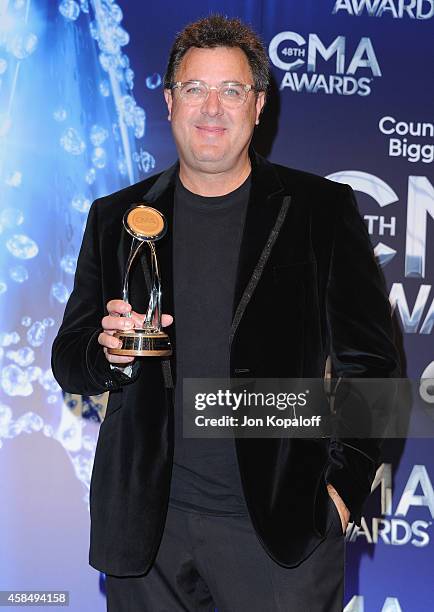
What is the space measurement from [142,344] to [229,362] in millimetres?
274

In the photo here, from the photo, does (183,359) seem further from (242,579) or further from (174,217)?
(242,579)

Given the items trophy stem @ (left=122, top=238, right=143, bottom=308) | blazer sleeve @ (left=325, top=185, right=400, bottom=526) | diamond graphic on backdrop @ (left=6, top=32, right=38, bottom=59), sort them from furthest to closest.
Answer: diamond graphic on backdrop @ (left=6, top=32, right=38, bottom=59)
blazer sleeve @ (left=325, top=185, right=400, bottom=526)
trophy stem @ (left=122, top=238, right=143, bottom=308)

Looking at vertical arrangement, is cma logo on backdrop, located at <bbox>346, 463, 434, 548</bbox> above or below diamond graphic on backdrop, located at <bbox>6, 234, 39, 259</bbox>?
below

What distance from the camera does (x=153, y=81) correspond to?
11.0ft

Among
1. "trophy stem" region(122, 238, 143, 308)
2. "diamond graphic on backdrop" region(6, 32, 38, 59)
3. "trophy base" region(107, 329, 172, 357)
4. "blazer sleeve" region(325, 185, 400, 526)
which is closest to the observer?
"trophy base" region(107, 329, 172, 357)

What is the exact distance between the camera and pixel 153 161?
3.38 m

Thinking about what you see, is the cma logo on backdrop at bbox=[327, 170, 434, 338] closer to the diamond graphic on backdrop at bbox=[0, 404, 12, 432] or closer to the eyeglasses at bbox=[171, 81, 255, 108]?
the eyeglasses at bbox=[171, 81, 255, 108]

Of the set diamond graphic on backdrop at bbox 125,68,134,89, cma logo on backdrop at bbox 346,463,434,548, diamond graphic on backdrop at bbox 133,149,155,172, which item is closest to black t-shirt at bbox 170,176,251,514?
diamond graphic on backdrop at bbox 133,149,155,172

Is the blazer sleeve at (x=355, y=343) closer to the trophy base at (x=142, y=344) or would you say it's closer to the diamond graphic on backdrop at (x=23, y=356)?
the trophy base at (x=142, y=344)

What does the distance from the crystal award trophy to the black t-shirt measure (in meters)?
0.11

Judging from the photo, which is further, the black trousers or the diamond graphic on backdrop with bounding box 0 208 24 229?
the diamond graphic on backdrop with bounding box 0 208 24 229

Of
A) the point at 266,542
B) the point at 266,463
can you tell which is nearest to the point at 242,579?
the point at 266,542

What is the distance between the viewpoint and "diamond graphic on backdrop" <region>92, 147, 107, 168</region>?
3348 mm

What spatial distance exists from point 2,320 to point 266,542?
6.03 ft
